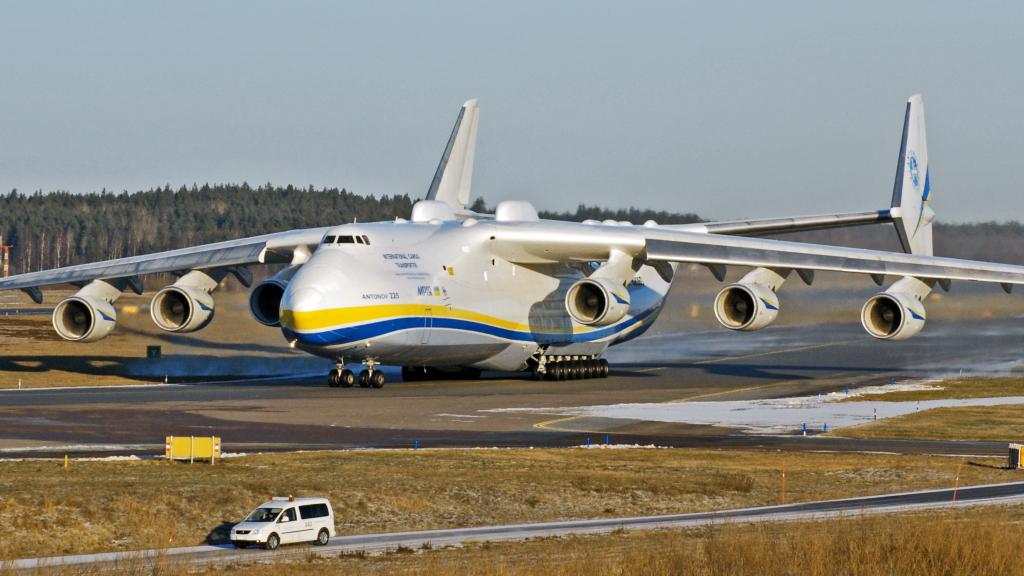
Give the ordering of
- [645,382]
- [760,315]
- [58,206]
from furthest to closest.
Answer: [58,206]
[645,382]
[760,315]

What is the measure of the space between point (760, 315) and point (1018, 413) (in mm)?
7448

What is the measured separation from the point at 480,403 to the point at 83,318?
12107mm

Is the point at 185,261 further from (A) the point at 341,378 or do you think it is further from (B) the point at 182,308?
(A) the point at 341,378

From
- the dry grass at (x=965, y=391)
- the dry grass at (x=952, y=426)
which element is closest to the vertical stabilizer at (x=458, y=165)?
the dry grass at (x=965, y=391)

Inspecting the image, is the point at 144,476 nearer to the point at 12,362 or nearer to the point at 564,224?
the point at 564,224

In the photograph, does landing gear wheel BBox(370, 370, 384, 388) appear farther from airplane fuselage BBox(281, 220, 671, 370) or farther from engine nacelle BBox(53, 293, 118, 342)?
engine nacelle BBox(53, 293, 118, 342)

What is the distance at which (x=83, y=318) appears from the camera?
40.1m

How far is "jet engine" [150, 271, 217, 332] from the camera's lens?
39562 mm

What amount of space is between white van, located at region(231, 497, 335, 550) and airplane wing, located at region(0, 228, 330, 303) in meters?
23.7

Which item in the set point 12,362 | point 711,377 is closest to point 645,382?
point 711,377

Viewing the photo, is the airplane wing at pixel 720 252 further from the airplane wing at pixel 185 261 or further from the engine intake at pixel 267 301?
the engine intake at pixel 267 301

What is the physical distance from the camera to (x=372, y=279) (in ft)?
120

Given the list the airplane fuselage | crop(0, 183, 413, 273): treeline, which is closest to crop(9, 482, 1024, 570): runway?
the airplane fuselage

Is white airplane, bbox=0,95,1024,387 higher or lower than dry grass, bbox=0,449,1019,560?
higher
